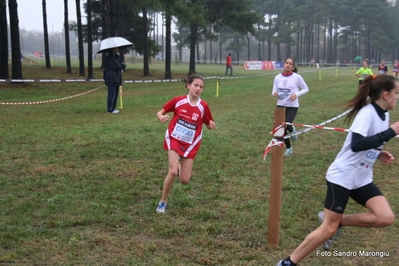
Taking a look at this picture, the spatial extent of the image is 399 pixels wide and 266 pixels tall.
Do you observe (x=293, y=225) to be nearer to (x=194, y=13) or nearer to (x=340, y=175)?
(x=340, y=175)

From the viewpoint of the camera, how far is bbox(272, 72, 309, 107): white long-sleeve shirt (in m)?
9.77

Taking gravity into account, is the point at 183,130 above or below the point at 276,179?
above

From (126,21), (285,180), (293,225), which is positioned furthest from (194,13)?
(293,225)

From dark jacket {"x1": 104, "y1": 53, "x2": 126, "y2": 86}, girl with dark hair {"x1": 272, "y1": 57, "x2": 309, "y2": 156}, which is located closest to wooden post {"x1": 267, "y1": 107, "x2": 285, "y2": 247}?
girl with dark hair {"x1": 272, "y1": 57, "x2": 309, "y2": 156}

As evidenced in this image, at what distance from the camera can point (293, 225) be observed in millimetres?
5742

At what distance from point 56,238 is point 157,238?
3.70ft

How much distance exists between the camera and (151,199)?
6887 millimetres

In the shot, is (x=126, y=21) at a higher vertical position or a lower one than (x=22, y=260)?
higher

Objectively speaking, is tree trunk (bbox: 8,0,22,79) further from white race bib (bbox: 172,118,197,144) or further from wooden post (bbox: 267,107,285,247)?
wooden post (bbox: 267,107,285,247)

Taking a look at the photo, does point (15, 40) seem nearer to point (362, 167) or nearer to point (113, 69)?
point (113, 69)

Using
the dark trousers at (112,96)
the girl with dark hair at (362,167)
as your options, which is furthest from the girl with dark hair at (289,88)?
the dark trousers at (112,96)

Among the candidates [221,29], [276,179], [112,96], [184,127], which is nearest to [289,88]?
[184,127]

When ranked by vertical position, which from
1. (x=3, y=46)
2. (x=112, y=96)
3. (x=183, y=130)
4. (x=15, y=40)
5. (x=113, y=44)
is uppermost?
(x=15, y=40)

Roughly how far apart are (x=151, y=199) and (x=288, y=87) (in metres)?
4.32
